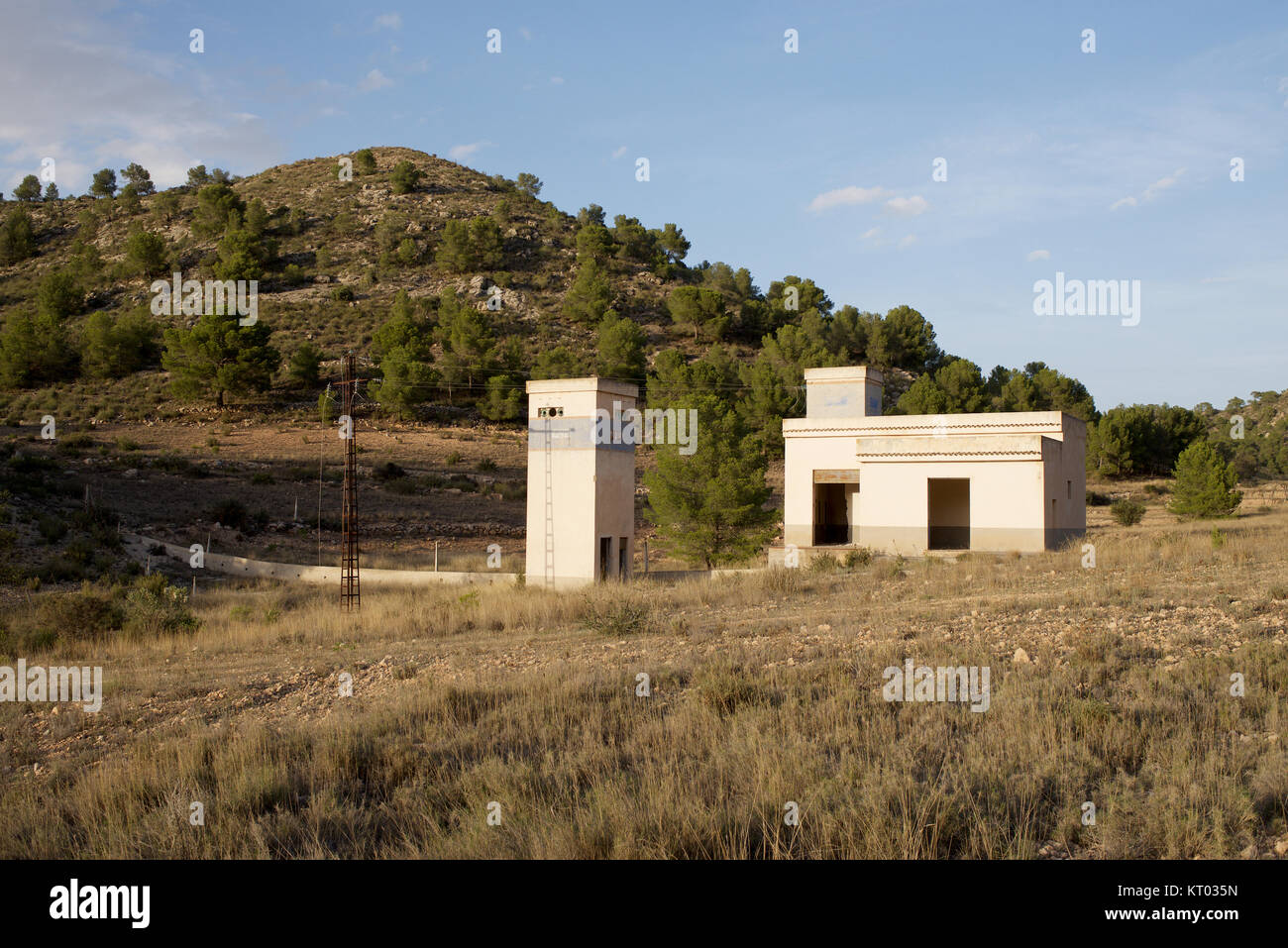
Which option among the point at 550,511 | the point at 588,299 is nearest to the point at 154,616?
the point at 550,511

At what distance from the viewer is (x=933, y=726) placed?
22.6 ft

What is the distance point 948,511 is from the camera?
3047cm

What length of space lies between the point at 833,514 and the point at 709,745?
1064 inches

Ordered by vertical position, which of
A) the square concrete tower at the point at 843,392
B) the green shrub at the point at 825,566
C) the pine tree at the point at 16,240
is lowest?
the green shrub at the point at 825,566

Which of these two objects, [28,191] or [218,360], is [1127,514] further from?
[28,191]

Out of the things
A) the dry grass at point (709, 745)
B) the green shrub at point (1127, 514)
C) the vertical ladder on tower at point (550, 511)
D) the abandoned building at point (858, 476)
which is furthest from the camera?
the green shrub at point (1127, 514)

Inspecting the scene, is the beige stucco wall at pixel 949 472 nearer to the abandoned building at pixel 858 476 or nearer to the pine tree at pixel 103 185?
the abandoned building at pixel 858 476

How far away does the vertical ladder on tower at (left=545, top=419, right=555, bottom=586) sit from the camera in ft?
74.5

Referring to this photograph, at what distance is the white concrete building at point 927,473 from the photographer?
24.6 meters

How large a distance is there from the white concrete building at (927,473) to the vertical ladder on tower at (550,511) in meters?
7.19

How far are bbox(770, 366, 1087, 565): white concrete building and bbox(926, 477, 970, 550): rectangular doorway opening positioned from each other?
0.03 meters

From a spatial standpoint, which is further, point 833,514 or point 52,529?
point 833,514

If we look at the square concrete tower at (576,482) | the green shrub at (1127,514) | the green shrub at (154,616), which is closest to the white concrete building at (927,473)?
the square concrete tower at (576,482)

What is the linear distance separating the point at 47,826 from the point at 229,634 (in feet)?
33.4
